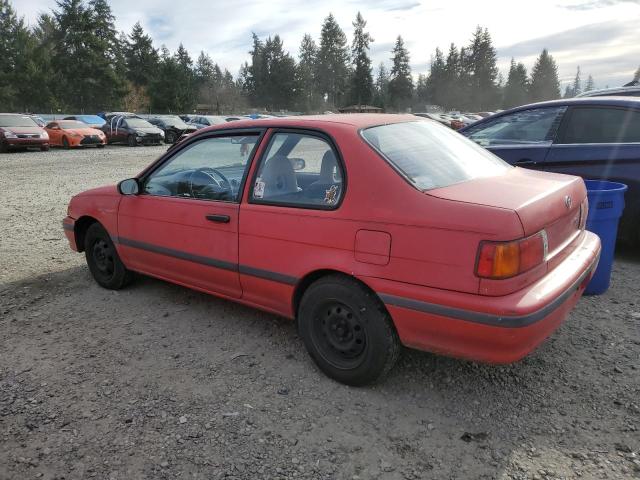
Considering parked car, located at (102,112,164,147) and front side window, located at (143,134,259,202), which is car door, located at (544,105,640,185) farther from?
parked car, located at (102,112,164,147)

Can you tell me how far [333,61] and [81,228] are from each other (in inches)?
3583

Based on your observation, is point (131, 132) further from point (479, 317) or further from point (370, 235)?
point (479, 317)

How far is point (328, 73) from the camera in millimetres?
89125

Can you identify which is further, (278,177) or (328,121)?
(278,177)

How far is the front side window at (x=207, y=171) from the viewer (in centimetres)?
339

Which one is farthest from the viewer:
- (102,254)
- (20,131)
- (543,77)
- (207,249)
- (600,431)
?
(543,77)

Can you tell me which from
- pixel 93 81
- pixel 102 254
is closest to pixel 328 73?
pixel 93 81

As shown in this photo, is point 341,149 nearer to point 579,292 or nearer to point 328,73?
point 579,292

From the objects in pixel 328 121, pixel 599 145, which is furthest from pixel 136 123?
pixel 328 121

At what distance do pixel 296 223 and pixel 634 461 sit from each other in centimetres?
206

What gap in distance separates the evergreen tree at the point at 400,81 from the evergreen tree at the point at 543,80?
34223 mm

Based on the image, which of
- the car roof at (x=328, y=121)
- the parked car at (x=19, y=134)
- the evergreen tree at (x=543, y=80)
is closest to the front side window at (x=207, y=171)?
the car roof at (x=328, y=121)

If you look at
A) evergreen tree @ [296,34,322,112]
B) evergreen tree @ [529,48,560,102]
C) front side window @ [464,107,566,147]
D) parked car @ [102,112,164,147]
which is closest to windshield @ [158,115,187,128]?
parked car @ [102,112,164,147]

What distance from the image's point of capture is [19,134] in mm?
19312
